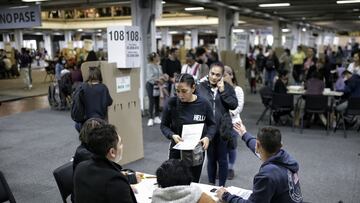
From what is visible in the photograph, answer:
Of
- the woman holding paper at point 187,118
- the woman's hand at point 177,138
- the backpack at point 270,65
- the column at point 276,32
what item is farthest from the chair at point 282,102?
the column at point 276,32

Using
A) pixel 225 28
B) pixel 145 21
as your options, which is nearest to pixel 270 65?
pixel 225 28

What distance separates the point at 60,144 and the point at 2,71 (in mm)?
15522

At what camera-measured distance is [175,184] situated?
204 cm

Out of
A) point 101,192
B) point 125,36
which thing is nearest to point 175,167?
point 101,192

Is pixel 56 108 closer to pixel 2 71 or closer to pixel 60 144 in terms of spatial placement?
pixel 60 144

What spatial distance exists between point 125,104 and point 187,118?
244 cm

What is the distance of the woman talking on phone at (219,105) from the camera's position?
12.6 feet

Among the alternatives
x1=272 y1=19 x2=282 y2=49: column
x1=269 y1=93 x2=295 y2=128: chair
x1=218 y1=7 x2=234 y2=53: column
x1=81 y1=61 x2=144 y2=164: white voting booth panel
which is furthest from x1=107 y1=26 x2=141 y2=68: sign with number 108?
x1=272 y1=19 x2=282 y2=49: column

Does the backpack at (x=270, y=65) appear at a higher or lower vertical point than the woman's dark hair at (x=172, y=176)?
higher

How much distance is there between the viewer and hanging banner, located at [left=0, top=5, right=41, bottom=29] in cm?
750

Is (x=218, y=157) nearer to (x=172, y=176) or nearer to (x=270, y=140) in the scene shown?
(x=270, y=140)

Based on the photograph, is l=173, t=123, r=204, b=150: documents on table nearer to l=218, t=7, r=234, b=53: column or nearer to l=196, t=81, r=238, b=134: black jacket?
l=196, t=81, r=238, b=134: black jacket

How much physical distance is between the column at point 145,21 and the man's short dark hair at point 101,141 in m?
6.98

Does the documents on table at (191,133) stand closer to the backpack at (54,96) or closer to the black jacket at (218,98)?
the black jacket at (218,98)
